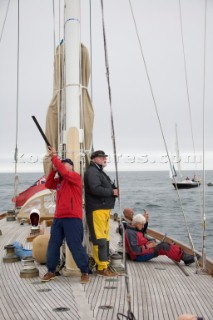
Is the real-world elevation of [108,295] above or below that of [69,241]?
below

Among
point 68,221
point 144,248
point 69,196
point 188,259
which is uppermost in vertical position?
point 69,196

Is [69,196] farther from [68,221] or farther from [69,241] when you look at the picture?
[69,241]

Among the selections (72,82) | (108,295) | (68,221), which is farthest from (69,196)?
(72,82)

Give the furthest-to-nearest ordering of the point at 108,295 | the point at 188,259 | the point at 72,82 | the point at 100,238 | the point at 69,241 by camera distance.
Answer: the point at 188,259 < the point at 72,82 < the point at 100,238 < the point at 69,241 < the point at 108,295

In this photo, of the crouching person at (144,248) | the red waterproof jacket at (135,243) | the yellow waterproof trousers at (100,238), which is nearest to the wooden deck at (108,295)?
the yellow waterproof trousers at (100,238)

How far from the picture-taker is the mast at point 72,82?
5609mm

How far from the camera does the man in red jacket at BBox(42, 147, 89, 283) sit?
5.16m

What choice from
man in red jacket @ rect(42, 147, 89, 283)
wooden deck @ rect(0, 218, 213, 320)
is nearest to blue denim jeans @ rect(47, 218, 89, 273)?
man in red jacket @ rect(42, 147, 89, 283)

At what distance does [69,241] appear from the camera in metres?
5.19

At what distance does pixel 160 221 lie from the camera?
1106 inches

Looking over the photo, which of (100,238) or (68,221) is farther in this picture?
(100,238)

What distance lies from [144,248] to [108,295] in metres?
2.08

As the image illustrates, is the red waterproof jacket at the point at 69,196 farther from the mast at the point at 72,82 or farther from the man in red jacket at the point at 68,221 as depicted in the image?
the mast at the point at 72,82

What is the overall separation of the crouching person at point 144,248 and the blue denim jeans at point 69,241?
1533 millimetres
